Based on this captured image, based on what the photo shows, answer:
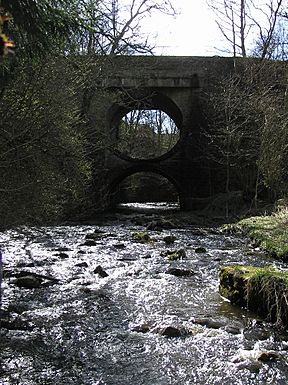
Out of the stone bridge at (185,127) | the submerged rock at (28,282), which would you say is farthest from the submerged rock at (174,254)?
the stone bridge at (185,127)

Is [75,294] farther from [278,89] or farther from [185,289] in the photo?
[278,89]

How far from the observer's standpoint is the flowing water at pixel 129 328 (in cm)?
461

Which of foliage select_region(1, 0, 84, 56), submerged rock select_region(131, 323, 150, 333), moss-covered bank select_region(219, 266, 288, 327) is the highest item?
foliage select_region(1, 0, 84, 56)

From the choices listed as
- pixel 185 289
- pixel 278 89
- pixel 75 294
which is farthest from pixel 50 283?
pixel 278 89

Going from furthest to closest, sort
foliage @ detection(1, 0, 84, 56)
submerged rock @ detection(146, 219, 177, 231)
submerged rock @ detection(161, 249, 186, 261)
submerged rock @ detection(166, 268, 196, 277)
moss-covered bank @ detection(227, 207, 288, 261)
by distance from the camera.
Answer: submerged rock @ detection(146, 219, 177, 231) → submerged rock @ detection(161, 249, 186, 261) → moss-covered bank @ detection(227, 207, 288, 261) → submerged rock @ detection(166, 268, 196, 277) → foliage @ detection(1, 0, 84, 56)

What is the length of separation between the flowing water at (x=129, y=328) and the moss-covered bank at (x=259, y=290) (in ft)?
0.52

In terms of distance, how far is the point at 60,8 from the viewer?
6.72 metres

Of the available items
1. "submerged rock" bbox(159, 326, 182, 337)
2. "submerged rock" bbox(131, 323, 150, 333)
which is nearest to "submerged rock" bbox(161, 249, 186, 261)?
"submerged rock" bbox(131, 323, 150, 333)

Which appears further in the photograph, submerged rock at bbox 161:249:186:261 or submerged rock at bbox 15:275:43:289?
submerged rock at bbox 161:249:186:261

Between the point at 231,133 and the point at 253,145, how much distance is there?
1311 mm

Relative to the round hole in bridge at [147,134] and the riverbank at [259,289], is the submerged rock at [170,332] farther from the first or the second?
the round hole in bridge at [147,134]

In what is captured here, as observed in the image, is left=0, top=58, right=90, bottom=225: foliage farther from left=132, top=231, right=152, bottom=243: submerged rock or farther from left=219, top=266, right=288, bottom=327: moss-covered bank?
left=132, top=231, right=152, bottom=243: submerged rock

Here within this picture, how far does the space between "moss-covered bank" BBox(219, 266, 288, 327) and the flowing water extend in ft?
0.52

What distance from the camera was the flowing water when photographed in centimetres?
461
